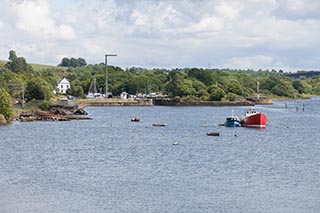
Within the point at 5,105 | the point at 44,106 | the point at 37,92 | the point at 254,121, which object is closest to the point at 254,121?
the point at 254,121

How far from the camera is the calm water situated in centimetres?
5053

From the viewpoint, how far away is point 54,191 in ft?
180

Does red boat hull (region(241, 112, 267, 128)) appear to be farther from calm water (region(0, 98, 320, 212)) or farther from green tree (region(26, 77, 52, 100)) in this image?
green tree (region(26, 77, 52, 100))

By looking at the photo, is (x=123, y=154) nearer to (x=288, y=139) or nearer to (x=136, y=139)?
(x=136, y=139)

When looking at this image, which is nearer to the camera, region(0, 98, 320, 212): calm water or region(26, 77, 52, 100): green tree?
region(0, 98, 320, 212): calm water

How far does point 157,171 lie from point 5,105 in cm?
→ 6369

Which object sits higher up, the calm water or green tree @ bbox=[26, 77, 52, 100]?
green tree @ bbox=[26, 77, 52, 100]

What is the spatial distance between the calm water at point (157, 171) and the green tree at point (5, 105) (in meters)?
9.00

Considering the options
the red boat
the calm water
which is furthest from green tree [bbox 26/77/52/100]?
the red boat

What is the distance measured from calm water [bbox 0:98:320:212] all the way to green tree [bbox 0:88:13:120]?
9.00 meters

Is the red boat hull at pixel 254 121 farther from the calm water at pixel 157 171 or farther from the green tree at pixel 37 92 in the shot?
the green tree at pixel 37 92

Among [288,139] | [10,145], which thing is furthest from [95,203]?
[288,139]

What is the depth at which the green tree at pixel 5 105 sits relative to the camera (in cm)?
12215

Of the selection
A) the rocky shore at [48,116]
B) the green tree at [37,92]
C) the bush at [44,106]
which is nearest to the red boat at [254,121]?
the rocky shore at [48,116]
